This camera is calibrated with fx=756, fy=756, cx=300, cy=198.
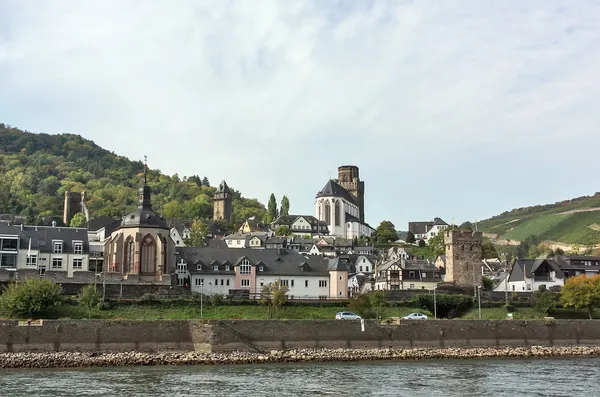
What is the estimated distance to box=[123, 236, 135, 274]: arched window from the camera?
8250 cm

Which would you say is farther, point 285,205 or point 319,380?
point 285,205

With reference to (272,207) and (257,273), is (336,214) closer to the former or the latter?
(272,207)

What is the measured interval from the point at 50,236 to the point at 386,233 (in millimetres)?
96405

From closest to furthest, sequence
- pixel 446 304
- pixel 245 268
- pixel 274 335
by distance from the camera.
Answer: pixel 274 335, pixel 446 304, pixel 245 268

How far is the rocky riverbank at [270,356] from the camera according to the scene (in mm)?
50247

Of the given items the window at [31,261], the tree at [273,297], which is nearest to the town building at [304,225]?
the tree at [273,297]

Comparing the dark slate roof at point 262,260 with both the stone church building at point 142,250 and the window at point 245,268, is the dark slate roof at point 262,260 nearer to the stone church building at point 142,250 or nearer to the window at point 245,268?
the window at point 245,268

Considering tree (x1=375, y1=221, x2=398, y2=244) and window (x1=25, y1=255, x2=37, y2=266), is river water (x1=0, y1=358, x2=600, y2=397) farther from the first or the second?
tree (x1=375, y1=221, x2=398, y2=244)

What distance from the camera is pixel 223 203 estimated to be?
626 ft

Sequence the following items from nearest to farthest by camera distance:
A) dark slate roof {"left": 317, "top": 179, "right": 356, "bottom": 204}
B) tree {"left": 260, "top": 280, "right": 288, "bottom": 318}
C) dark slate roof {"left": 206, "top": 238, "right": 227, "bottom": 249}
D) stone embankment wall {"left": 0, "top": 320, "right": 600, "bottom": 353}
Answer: stone embankment wall {"left": 0, "top": 320, "right": 600, "bottom": 353} → tree {"left": 260, "top": 280, "right": 288, "bottom": 318} → dark slate roof {"left": 206, "top": 238, "right": 227, "bottom": 249} → dark slate roof {"left": 317, "top": 179, "right": 356, "bottom": 204}

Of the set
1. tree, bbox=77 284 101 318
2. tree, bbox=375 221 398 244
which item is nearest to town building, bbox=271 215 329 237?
tree, bbox=375 221 398 244

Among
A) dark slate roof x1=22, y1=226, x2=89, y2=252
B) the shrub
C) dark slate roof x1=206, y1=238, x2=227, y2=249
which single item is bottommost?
the shrub

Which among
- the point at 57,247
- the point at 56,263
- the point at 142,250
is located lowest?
the point at 56,263

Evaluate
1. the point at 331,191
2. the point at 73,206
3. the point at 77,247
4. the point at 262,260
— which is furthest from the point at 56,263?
the point at 331,191
